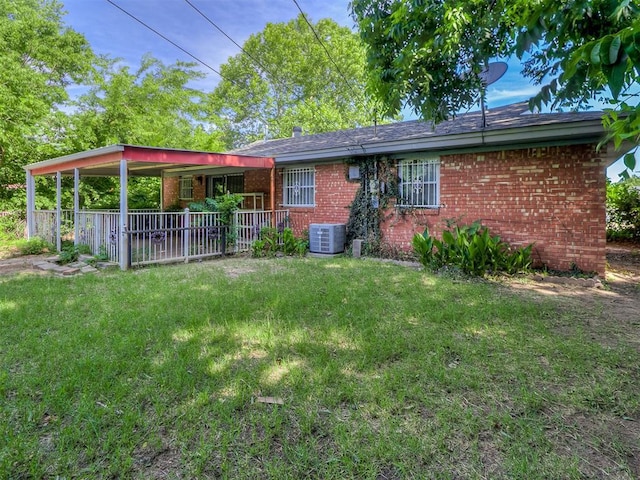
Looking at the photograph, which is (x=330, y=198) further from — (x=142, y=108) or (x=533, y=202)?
(x=142, y=108)

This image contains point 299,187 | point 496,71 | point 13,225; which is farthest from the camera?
point 13,225

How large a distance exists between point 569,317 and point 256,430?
385 cm

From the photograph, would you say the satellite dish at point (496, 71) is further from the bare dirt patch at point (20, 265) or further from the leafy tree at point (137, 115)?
the leafy tree at point (137, 115)

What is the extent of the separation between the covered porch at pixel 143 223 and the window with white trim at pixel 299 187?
0.51 m

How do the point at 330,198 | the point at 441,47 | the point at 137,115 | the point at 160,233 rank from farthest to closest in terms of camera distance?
the point at 137,115, the point at 330,198, the point at 160,233, the point at 441,47

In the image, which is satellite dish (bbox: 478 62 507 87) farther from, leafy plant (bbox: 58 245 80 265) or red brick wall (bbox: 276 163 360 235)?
leafy plant (bbox: 58 245 80 265)

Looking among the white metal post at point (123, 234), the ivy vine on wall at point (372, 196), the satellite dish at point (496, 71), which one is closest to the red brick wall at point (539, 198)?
the ivy vine on wall at point (372, 196)

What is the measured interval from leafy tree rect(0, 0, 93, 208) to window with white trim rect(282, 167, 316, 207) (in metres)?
8.64

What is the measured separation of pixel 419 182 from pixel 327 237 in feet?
7.98

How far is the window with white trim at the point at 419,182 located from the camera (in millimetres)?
8062

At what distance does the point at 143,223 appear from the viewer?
7738 mm

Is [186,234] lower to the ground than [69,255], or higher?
higher

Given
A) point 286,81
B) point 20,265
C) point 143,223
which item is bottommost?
point 20,265

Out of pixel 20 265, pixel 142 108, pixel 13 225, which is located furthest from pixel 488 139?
pixel 142 108
